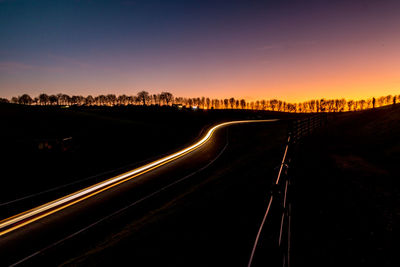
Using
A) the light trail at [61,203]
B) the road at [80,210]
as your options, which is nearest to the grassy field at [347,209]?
the road at [80,210]

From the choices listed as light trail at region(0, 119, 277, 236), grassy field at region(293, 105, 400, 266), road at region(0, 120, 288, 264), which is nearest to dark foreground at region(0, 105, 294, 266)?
road at region(0, 120, 288, 264)

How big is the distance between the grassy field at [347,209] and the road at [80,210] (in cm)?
544

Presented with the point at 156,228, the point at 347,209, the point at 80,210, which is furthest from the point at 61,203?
the point at 347,209

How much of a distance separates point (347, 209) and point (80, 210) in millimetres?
9443

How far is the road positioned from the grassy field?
17.8ft

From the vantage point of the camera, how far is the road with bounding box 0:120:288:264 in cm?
554

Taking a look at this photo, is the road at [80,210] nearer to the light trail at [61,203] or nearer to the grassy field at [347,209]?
the light trail at [61,203]

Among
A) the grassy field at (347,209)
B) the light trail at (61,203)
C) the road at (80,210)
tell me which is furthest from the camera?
the light trail at (61,203)

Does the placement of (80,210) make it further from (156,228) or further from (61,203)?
(156,228)

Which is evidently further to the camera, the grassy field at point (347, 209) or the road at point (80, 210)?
the road at point (80, 210)

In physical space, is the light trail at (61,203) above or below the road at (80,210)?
above

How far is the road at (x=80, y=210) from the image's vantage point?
18.2 ft

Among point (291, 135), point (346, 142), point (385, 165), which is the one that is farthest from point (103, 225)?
point (346, 142)

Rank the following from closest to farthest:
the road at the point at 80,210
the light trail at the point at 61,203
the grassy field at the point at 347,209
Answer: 1. the grassy field at the point at 347,209
2. the road at the point at 80,210
3. the light trail at the point at 61,203
